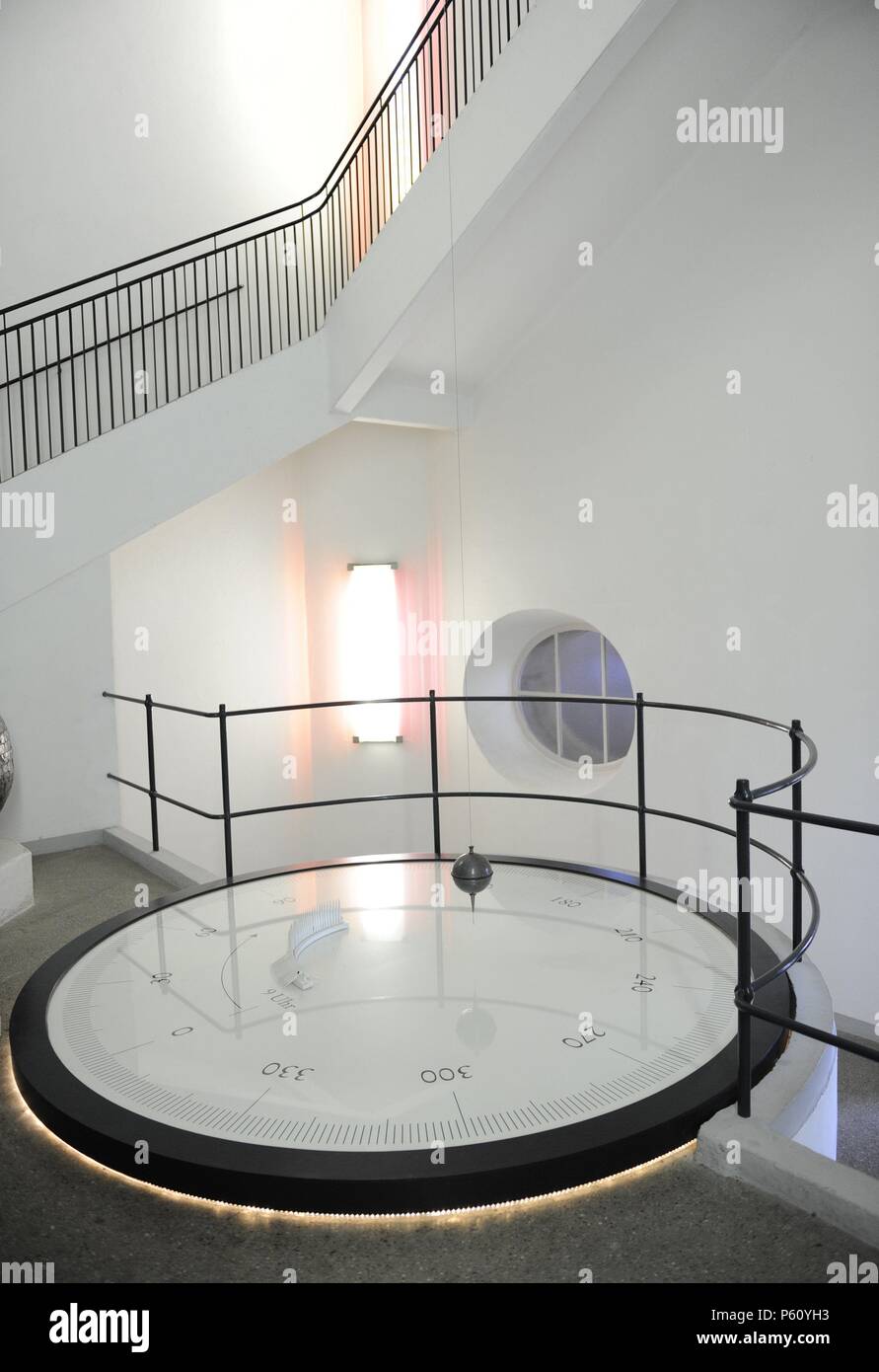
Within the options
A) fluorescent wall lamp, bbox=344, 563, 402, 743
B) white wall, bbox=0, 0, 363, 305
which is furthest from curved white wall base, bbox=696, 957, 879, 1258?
white wall, bbox=0, 0, 363, 305

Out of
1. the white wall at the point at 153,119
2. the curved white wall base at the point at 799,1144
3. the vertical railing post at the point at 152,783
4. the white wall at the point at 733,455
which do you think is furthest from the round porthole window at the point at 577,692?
the curved white wall base at the point at 799,1144

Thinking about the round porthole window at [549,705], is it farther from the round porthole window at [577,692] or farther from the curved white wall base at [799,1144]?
the curved white wall base at [799,1144]

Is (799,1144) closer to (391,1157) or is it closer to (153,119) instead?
(391,1157)

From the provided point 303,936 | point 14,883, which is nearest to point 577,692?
point 14,883

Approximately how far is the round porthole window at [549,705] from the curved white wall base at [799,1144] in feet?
16.7

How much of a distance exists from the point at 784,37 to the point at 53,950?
250 inches

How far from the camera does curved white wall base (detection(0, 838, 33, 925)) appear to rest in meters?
4.98

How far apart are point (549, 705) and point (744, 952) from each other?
6310mm

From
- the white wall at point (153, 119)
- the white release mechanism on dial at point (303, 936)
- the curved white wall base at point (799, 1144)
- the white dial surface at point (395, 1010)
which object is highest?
the white wall at point (153, 119)

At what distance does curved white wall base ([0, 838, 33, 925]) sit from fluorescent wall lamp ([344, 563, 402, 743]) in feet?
13.2

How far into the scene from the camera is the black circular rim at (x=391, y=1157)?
7.98 ft

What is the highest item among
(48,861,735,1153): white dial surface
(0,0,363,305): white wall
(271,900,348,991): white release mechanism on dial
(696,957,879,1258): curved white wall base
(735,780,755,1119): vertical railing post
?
(0,0,363,305): white wall

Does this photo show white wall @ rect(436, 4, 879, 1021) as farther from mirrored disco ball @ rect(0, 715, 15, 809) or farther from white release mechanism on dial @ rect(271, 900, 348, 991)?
mirrored disco ball @ rect(0, 715, 15, 809)

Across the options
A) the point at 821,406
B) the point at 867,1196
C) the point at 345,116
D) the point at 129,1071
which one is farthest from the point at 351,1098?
the point at 345,116
